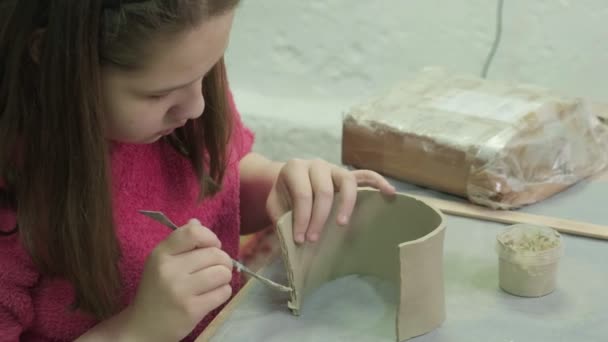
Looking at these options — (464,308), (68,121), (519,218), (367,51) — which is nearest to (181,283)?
(68,121)

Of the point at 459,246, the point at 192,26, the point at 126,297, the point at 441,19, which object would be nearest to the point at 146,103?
the point at 192,26

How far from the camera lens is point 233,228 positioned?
1005 mm

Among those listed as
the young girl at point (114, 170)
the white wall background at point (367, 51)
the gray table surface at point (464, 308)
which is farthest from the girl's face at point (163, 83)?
the white wall background at point (367, 51)

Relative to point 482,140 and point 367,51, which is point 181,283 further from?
point 367,51

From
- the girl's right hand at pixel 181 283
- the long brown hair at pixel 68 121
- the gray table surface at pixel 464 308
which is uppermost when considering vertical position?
the long brown hair at pixel 68 121

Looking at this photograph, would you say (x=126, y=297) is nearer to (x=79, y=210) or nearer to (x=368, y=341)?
(x=79, y=210)

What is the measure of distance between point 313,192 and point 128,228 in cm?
22

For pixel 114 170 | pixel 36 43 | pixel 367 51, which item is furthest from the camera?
pixel 367 51

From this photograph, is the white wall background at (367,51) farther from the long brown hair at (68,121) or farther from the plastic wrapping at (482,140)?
the long brown hair at (68,121)

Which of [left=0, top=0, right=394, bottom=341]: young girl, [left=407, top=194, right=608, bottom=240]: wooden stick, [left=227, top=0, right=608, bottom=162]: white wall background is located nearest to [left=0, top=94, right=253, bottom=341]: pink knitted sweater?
[left=0, top=0, right=394, bottom=341]: young girl

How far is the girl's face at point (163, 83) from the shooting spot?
61 centimetres

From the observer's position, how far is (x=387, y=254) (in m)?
0.80

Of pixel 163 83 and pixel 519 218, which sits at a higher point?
pixel 163 83

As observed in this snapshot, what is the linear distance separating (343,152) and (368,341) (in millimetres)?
412
